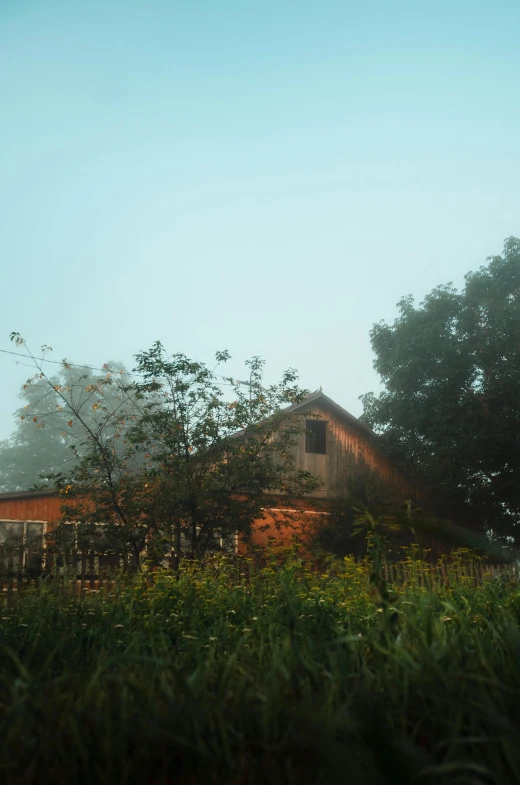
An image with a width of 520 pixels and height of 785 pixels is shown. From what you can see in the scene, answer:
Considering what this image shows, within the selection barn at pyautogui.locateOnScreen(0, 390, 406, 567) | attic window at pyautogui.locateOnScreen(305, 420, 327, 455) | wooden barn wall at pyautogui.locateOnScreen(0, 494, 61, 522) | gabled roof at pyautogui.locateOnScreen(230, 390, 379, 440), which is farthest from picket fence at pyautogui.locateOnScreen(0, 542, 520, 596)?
gabled roof at pyautogui.locateOnScreen(230, 390, 379, 440)

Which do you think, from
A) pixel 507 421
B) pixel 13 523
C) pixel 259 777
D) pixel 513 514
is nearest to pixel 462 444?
pixel 507 421

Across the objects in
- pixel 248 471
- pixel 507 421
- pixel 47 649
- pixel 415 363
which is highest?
pixel 415 363

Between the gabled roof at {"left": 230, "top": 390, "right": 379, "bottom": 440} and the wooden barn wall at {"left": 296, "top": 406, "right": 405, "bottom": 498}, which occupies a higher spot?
the gabled roof at {"left": 230, "top": 390, "right": 379, "bottom": 440}

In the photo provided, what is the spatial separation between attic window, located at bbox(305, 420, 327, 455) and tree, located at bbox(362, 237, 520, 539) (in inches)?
96.0

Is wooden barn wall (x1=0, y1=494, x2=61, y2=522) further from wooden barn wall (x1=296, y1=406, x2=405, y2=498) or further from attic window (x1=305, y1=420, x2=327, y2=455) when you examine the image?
attic window (x1=305, y1=420, x2=327, y2=455)

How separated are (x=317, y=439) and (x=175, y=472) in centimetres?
1102

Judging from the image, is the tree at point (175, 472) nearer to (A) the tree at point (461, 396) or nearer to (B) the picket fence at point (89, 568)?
(B) the picket fence at point (89, 568)

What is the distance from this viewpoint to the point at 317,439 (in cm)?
2617

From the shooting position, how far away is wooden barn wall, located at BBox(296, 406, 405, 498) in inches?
998

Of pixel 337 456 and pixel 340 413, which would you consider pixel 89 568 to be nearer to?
pixel 337 456

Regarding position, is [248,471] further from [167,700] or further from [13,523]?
[167,700]

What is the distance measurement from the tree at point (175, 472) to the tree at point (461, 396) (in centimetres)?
1056

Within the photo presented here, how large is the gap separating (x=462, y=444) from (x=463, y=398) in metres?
2.35

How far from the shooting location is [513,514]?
2603cm
